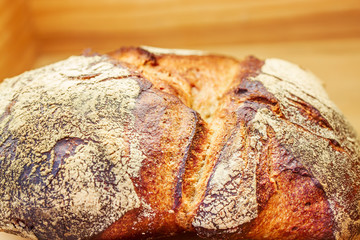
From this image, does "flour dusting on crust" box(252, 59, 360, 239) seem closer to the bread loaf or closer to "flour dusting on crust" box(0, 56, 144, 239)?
the bread loaf

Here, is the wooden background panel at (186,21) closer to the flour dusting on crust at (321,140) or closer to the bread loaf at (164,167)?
the flour dusting on crust at (321,140)

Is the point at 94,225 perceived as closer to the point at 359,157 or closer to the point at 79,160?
the point at 79,160

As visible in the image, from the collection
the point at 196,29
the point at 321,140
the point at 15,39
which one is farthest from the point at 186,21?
the point at 321,140

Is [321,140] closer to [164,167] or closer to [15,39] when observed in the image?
[164,167]

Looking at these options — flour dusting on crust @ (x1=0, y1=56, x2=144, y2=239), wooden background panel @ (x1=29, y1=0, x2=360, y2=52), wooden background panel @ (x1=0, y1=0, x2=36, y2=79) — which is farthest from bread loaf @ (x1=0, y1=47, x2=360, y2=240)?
wooden background panel @ (x1=29, y1=0, x2=360, y2=52)

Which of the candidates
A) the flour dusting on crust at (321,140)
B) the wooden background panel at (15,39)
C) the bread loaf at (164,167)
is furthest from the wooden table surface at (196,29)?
the bread loaf at (164,167)

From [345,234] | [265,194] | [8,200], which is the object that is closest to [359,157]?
[345,234]
